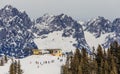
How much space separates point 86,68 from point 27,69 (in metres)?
42.2

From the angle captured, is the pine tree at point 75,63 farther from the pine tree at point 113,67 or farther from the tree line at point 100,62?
the pine tree at point 113,67

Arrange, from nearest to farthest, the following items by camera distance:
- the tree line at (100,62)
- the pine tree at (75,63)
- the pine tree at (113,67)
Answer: the pine tree at (113,67) < the tree line at (100,62) < the pine tree at (75,63)

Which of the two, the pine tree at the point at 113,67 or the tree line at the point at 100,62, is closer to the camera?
the pine tree at the point at 113,67

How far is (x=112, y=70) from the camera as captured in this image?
134 meters

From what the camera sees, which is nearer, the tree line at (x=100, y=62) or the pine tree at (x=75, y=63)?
the tree line at (x=100, y=62)

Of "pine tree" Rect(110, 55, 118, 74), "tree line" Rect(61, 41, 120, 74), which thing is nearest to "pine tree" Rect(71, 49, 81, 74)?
"tree line" Rect(61, 41, 120, 74)

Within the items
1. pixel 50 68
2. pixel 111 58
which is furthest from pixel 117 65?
→ pixel 50 68

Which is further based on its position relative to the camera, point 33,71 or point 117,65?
point 33,71

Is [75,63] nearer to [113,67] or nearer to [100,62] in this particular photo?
[100,62]

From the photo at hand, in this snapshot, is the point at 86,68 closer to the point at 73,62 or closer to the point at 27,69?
the point at 73,62

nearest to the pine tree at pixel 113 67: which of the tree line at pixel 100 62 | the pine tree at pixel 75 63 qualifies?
the tree line at pixel 100 62

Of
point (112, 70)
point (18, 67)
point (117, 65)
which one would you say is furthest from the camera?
point (18, 67)

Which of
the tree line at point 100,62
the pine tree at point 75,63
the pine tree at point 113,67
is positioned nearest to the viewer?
the pine tree at point 113,67

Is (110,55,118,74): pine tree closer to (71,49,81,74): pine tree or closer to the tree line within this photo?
the tree line
